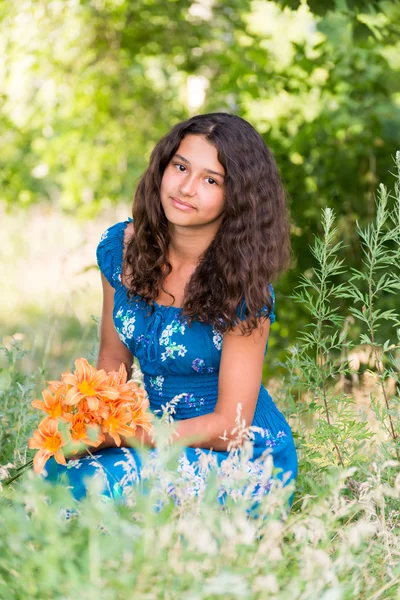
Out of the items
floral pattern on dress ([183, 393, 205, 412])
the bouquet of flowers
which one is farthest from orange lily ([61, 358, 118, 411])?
floral pattern on dress ([183, 393, 205, 412])

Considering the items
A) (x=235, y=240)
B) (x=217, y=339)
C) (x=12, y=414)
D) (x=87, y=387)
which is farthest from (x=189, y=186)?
(x=12, y=414)

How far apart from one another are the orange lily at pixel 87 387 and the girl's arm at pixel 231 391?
0.41 metres

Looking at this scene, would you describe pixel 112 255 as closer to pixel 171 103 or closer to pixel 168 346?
pixel 168 346

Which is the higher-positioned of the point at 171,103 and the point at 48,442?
the point at 48,442

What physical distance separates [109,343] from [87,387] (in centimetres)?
88

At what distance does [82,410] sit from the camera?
6.47 feet

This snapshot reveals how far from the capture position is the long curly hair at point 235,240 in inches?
97.3

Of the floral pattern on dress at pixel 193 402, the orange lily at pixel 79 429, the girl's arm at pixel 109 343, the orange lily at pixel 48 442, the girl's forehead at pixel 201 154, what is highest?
the girl's forehead at pixel 201 154

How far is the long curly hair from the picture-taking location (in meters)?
2.47

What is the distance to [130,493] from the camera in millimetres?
1807

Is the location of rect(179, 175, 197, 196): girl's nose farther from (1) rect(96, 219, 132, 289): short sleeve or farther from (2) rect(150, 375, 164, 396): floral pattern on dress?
(2) rect(150, 375, 164, 396): floral pattern on dress

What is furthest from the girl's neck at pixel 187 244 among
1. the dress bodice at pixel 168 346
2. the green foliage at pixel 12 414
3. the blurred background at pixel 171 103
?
the blurred background at pixel 171 103

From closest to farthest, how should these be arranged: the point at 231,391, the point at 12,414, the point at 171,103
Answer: the point at 231,391 → the point at 12,414 → the point at 171,103

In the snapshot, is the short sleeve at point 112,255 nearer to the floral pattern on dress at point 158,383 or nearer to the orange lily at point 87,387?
the floral pattern on dress at point 158,383
